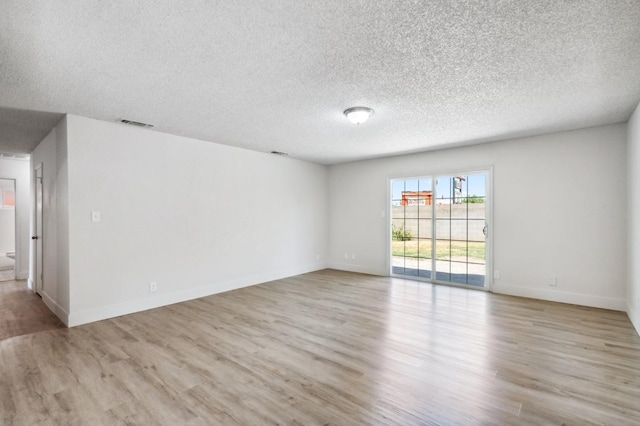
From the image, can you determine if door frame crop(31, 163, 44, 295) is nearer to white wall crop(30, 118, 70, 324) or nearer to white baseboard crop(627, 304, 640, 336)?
white wall crop(30, 118, 70, 324)

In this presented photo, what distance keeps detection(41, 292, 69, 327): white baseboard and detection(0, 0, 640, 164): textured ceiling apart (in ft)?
7.77

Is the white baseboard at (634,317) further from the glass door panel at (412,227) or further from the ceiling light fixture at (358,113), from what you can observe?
the ceiling light fixture at (358,113)

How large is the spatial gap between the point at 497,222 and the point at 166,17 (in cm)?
526

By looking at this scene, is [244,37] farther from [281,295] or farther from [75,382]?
[281,295]

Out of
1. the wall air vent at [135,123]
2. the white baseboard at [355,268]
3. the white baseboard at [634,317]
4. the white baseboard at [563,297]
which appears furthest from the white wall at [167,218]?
the white baseboard at [634,317]

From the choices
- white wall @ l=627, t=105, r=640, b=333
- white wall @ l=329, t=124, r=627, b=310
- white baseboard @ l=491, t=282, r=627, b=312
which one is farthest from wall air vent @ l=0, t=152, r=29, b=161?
white wall @ l=627, t=105, r=640, b=333

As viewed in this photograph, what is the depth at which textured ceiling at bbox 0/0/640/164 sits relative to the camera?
185cm

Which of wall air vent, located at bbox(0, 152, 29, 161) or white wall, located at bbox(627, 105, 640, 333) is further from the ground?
wall air vent, located at bbox(0, 152, 29, 161)

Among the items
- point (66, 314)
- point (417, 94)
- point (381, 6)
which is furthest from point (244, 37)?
point (66, 314)

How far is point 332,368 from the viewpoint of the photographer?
8.51ft

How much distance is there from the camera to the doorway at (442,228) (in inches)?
214

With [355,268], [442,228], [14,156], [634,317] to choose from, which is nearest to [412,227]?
[442,228]

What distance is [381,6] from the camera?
1783 millimetres

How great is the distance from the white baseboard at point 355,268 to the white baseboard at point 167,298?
1.19 metres
